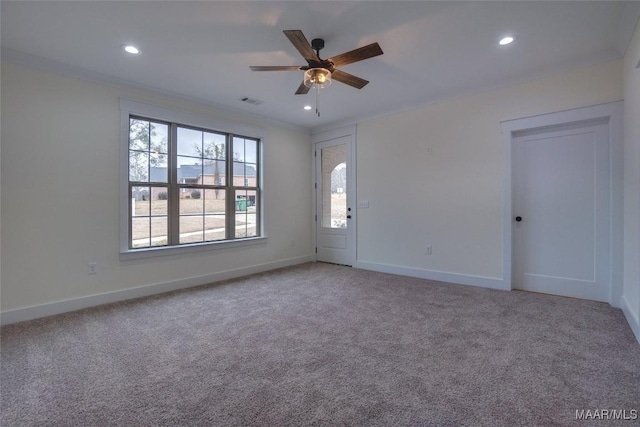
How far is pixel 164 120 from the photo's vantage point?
3.94m

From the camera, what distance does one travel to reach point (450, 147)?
4.20m

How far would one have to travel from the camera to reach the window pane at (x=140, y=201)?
3.73 metres

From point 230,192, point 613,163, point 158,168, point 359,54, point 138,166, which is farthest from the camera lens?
point 230,192

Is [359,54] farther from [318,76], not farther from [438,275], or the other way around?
[438,275]

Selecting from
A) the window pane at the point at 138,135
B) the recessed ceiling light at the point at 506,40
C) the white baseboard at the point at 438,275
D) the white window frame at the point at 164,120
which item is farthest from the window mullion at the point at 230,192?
the recessed ceiling light at the point at 506,40

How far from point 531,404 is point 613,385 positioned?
63cm

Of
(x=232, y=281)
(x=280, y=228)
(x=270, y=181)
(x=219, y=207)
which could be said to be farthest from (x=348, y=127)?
(x=232, y=281)

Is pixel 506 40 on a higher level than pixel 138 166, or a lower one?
higher

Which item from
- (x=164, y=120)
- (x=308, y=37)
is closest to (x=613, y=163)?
(x=308, y=37)

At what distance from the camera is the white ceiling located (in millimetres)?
2305

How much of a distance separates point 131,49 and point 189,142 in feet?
4.98

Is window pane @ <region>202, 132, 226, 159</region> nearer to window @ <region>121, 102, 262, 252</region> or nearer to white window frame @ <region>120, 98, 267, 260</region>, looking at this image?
window @ <region>121, 102, 262, 252</region>

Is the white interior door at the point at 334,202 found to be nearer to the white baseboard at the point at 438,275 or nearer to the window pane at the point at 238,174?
the white baseboard at the point at 438,275

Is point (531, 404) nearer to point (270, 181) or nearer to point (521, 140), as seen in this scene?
point (521, 140)
